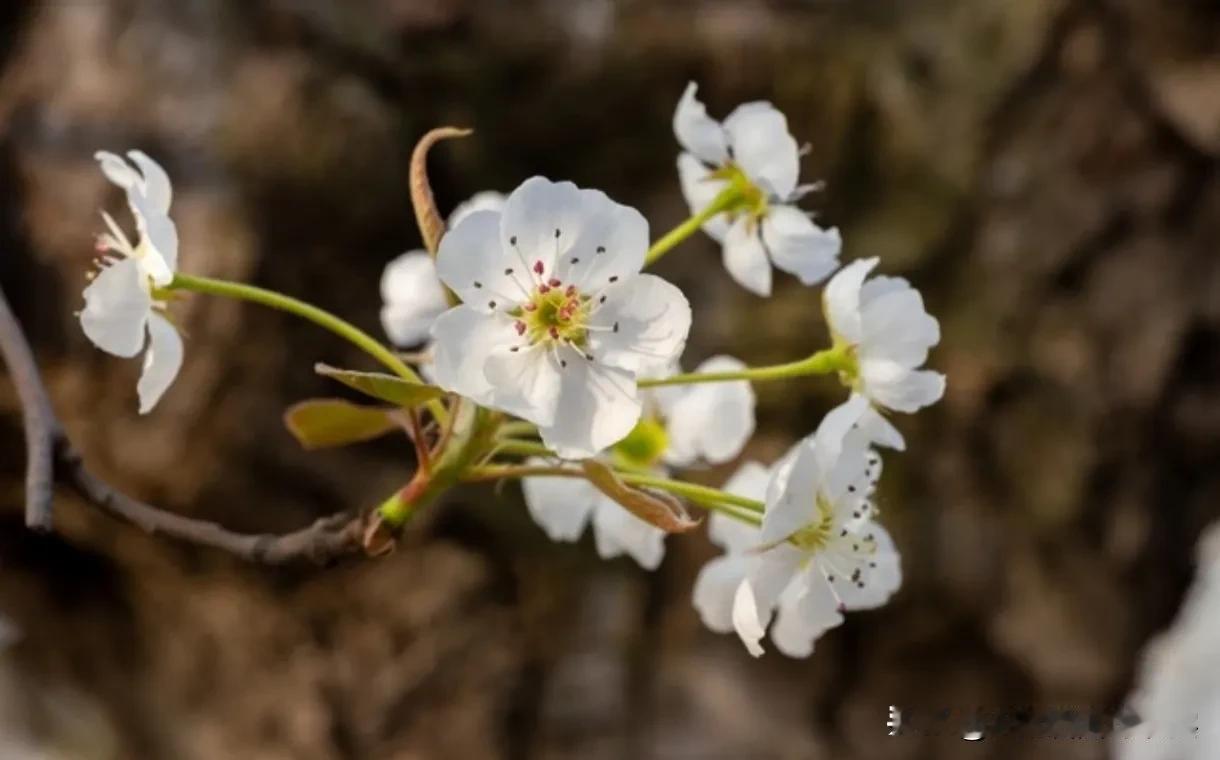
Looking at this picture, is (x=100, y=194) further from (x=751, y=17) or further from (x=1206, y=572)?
(x=1206, y=572)

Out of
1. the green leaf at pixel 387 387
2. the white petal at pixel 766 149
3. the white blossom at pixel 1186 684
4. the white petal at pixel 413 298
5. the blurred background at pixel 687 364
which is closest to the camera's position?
the green leaf at pixel 387 387

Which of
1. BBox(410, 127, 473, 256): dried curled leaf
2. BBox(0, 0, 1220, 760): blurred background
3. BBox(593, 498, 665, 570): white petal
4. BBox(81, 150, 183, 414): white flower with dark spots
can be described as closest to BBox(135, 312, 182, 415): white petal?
BBox(81, 150, 183, 414): white flower with dark spots

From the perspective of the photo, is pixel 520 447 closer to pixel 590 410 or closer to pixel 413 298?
pixel 590 410

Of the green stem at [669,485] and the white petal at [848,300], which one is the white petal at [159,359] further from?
the white petal at [848,300]

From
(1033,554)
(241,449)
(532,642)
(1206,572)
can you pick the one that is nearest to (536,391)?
(241,449)

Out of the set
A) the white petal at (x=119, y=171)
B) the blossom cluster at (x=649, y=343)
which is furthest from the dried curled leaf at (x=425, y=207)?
the white petal at (x=119, y=171)
